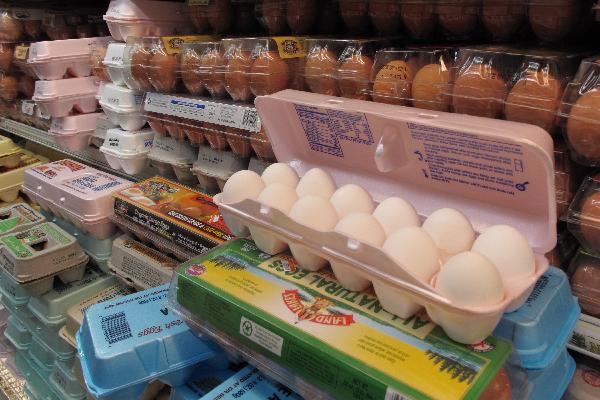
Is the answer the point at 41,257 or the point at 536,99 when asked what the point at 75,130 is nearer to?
the point at 41,257

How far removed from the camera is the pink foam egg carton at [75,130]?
2188 millimetres

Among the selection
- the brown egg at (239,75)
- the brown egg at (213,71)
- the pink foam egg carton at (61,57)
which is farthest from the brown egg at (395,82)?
the pink foam egg carton at (61,57)

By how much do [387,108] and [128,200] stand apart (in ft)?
3.35

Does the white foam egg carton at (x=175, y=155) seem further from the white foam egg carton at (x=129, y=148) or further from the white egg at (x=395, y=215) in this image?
the white egg at (x=395, y=215)

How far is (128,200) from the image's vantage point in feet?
5.59

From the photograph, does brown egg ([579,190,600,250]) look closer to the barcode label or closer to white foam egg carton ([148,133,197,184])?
the barcode label

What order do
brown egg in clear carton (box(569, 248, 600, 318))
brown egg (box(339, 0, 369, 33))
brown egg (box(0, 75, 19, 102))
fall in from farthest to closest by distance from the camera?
brown egg (box(0, 75, 19, 102)), brown egg (box(339, 0, 369, 33)), brown egg in clear carton (box(569, 248, 600, 318))

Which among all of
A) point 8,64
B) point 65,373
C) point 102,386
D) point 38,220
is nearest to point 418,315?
point 102,386

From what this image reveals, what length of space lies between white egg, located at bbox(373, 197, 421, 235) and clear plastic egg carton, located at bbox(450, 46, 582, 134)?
0.22 meters

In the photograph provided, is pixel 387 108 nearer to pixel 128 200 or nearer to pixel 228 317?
pixel 228 317

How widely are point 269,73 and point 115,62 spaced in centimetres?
78

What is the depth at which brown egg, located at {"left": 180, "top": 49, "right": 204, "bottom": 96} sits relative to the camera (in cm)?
156

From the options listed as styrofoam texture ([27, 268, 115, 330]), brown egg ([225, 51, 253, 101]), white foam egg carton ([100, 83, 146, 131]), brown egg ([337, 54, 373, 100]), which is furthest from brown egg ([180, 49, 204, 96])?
styrofoam texture ([27, 268, 115, 330])

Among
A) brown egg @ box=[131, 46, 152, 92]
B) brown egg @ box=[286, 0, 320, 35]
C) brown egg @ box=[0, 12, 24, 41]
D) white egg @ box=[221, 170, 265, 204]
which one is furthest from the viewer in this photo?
brown egg @ box=[0, 12, 24, 41]
